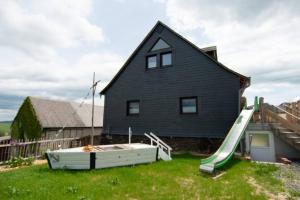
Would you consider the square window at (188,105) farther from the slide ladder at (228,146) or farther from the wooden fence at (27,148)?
the wooden fence at (27,148)

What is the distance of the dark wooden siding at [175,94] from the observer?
1304cm

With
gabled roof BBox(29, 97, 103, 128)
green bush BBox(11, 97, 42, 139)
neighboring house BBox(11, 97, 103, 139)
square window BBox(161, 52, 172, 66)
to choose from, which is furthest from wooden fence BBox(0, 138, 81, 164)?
gabled roof BBox(29, 97, 103, 128)

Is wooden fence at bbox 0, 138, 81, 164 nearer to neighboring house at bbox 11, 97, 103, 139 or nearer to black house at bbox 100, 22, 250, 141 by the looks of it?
black house at bbox 100, 22, 250, 141

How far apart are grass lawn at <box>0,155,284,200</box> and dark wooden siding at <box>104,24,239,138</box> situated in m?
4.91

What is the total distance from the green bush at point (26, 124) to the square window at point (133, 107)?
12.3 meters

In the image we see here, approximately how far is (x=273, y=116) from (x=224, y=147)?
11.6 ft

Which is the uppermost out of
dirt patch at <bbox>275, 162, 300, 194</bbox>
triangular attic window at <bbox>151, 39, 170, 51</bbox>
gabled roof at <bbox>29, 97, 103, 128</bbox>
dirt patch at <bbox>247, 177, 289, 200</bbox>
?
triangular attic window at <bbox>151, 39, 170, 51</bbox>

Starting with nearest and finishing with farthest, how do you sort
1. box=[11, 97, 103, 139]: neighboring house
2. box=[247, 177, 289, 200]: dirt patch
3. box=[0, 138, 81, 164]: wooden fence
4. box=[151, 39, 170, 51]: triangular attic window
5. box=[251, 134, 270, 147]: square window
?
1. box=[247, 177, 289, 200]: dirt patch
2. box=[0, 138, 81, 164]: wooden fence
3. box=[251, 134, 270, 147]: square window
4. box=[151, 39, 170, 51]: triangular attic window
5. box=[11, 97, 103, 139]: neighboring house

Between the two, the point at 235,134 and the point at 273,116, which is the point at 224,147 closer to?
the point at 235,134

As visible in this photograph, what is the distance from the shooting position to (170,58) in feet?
50.9

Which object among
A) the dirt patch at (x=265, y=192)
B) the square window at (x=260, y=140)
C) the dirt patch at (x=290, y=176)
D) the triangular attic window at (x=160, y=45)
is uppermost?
the triangular attic window at (x=160, y=45)

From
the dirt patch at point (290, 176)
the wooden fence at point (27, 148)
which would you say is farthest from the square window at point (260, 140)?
the wooden fence at point (27, 148)

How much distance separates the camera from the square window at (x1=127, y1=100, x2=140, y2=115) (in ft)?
54.2

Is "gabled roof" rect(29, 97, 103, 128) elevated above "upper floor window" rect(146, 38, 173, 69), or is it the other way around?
"upper floor window" rect(146, 38, 173, 69)
